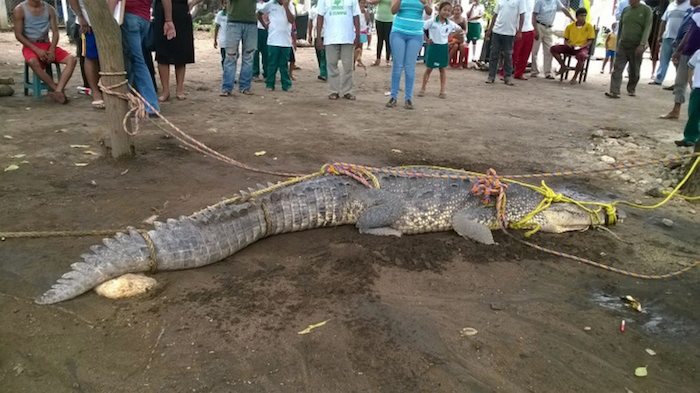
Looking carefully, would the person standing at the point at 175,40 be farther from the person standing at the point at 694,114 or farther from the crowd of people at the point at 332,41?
the person standing at the point at 694,114

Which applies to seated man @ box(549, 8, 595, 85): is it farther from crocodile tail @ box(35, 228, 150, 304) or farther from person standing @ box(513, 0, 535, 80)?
crocodile tail @ box(35, 228, 150, 304)

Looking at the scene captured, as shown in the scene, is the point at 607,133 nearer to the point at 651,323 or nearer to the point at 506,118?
the point at 506,118

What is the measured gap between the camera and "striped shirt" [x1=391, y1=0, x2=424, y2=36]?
7.93 metres

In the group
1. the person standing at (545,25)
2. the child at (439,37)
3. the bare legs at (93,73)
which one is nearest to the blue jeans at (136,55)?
the bare legs at (93,73)

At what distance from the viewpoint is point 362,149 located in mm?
6152

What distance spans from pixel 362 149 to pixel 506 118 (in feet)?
11.7

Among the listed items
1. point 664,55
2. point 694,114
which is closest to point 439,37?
point 694,114

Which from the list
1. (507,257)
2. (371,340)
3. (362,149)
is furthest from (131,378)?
(362,149)

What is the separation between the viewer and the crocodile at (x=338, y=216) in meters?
3.11

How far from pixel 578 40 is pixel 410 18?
260 inches

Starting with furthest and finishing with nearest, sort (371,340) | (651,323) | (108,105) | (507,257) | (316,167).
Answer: (316,167)
(108,105)
(507,257)
(651,323)
(371,340)

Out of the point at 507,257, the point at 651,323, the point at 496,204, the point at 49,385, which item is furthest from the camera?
the point at 496,204

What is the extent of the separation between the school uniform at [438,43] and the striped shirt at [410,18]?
52.4 inches

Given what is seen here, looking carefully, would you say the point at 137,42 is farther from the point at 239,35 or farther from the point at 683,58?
the point at 683,58
